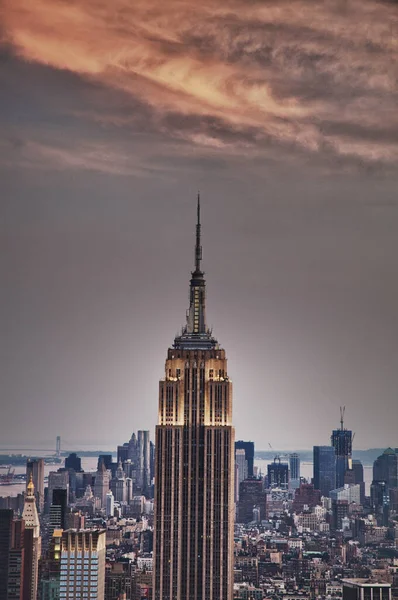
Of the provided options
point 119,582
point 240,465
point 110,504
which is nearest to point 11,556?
point 119,582

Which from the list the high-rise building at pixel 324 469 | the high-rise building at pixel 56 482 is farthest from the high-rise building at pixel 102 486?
the high-rise building at pixel 324 469

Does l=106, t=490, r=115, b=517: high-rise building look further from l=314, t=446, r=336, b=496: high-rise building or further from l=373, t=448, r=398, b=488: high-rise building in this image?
l=373, t=448, r=398, b=488: high-rise building

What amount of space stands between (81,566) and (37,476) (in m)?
0.96

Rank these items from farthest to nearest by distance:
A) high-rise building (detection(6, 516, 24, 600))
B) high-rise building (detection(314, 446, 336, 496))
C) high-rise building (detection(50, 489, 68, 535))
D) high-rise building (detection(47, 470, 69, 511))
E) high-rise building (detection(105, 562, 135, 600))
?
high-rise building (detection(314, 446, 336, 496)) < high-rise building (detection(50, 489, 68, 535)) < high-rise building (detection(105, 562, 135, 600)) < high-rise building (detection(47, 470, 69, 511)) < high-rise building (detection(6, 516, 24, 600))

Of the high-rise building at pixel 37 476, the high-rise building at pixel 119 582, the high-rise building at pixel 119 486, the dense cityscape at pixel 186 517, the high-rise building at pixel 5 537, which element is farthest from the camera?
the high-rise building at pixel 119 486

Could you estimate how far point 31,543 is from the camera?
36.4 feet

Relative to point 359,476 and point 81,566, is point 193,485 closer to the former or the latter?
point 81,566

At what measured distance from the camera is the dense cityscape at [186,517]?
35.3 feet

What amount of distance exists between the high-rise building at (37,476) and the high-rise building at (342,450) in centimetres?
208

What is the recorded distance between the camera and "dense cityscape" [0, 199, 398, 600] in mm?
10750

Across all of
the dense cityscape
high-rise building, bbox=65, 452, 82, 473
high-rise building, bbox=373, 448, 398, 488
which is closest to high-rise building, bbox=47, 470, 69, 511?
the dense cityscape

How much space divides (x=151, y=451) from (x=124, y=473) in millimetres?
1161

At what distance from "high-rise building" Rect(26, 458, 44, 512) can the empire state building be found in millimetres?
953

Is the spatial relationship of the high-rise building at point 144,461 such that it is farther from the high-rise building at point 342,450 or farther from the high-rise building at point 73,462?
the high-rise building at point 342,450
